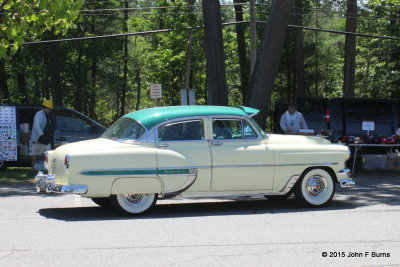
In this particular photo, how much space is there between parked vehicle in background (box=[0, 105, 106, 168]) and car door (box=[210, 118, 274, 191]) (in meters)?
7.20

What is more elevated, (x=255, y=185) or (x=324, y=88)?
(x=324, y=88)

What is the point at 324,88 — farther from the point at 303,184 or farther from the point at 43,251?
the point at 43,251

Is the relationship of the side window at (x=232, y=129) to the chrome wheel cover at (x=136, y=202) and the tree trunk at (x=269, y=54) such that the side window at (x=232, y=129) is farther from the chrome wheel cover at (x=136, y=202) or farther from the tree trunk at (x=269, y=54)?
the tree trunk at (x=269, y=54)

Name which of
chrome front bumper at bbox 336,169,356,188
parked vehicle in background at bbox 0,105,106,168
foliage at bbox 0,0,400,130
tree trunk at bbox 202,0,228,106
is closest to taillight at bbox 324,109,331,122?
tree trunk at bbox 202,0,228,106

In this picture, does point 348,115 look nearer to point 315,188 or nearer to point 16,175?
point 315,188

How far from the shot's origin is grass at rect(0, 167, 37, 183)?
14.8 metres

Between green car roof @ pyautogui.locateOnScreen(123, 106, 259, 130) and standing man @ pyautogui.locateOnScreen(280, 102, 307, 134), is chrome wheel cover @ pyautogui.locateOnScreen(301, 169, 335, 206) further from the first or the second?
standing man @ pyautogui.locateOnScreen(280, 102, 307, 134)

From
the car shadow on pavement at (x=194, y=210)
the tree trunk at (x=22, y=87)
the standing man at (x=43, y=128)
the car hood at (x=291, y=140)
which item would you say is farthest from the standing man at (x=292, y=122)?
the tree trunk at (x=22, y=87)

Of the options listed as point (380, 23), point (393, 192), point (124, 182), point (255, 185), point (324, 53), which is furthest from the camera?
point (324, 53)

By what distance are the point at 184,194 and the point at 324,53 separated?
109ft

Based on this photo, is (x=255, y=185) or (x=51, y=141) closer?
(x=255, y=185)

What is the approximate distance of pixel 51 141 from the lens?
14.7m

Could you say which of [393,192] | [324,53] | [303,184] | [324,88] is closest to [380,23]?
[324,53]

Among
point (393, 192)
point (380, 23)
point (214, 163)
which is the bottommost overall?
point (393, 192)
